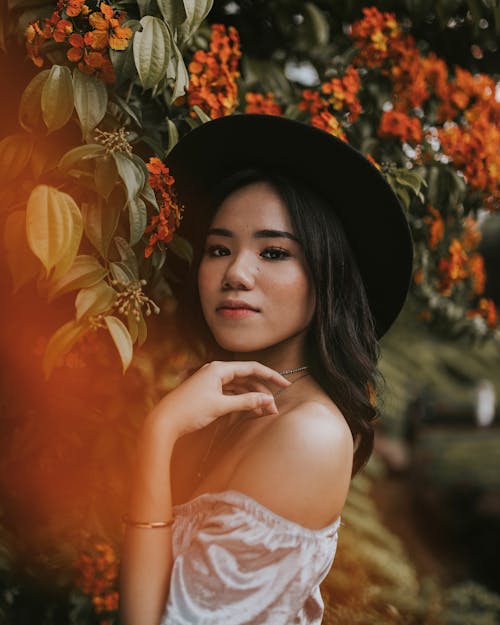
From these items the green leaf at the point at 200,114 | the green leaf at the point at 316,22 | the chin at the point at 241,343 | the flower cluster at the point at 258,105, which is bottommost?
the chin at the point at 241,343

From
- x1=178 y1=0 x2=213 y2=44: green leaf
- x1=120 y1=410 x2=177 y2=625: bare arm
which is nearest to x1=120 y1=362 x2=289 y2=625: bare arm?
x1=120 y1=410 x2=177 y2=625: bare arm

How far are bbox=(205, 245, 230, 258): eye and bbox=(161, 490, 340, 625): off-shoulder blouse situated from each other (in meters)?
0.55

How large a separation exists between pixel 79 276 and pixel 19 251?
0.41 feet

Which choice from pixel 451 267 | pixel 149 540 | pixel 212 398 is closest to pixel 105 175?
pixel 212 398

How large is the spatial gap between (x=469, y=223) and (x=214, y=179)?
5.17ft

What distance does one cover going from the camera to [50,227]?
1.39 meters

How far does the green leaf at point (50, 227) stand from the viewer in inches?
54.1

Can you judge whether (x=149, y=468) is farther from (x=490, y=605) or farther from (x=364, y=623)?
(x=490, y=605)

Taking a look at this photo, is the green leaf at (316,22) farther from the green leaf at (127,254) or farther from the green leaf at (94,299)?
the green leaf at (94,299)

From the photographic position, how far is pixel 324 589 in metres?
3.39

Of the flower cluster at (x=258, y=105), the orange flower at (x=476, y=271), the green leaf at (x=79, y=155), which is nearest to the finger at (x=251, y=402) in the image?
the green leaf at (x=79, y=155)

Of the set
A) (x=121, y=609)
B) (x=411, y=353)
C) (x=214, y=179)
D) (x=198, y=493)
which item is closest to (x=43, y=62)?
(x=214, y=179)

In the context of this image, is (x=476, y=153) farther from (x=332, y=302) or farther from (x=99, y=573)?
(x=99, y=573)

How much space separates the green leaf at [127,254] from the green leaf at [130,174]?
0.15 m
